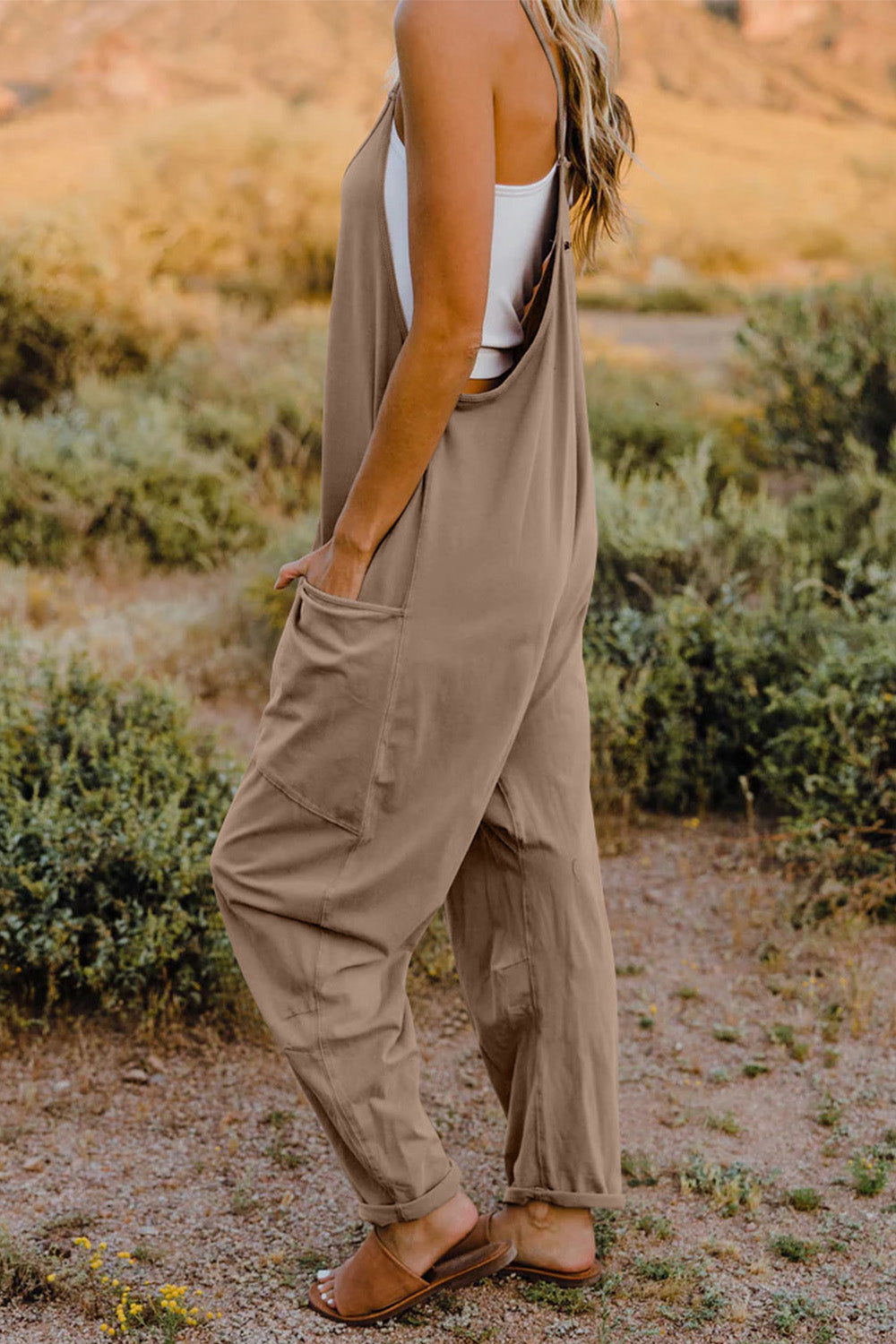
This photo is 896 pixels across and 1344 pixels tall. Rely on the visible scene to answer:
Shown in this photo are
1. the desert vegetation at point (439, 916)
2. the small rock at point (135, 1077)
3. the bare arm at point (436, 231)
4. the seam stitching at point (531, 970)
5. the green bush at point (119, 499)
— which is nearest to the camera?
the bare arm at point (436, 231)

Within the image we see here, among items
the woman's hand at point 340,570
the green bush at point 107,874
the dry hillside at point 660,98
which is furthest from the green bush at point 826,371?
the dry hillside at point 660,98

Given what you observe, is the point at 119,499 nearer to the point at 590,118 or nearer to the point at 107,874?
the point at 107,874

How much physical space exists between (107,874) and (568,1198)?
147 centimetres

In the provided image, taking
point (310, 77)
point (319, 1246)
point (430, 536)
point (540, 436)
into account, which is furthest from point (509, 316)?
point (310, 77)

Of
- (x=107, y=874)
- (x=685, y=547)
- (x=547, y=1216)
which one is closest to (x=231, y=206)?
(x=685, y=547)

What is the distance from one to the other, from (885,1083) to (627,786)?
1457mm

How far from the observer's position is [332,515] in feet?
5.83

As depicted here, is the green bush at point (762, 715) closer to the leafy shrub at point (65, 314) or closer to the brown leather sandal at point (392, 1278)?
the brown leather sandal at point (392, 1278)

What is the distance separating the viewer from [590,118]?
166 cm

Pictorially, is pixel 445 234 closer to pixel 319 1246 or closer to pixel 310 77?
pixel 319 1246

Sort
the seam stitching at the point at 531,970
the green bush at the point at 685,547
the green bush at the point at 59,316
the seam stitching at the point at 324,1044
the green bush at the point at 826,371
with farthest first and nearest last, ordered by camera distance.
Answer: the green bush at the point at 59,316 < the green bush at the point at 826,371 < the green bush at the point at 685,547 < the seam stitching at the point at 531,970 < the seam stitching at the point at 324,1044

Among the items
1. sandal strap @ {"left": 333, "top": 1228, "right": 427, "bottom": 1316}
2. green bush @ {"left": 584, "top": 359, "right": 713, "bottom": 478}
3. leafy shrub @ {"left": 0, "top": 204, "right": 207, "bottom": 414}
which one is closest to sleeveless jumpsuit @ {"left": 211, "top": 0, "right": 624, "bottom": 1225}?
sandal strap @ {"left": 333, "top": 1228, "right": 427, "bottom": 1316}

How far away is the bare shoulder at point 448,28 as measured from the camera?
1.47 metres

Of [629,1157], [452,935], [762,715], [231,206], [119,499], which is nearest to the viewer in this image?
[452,935]
